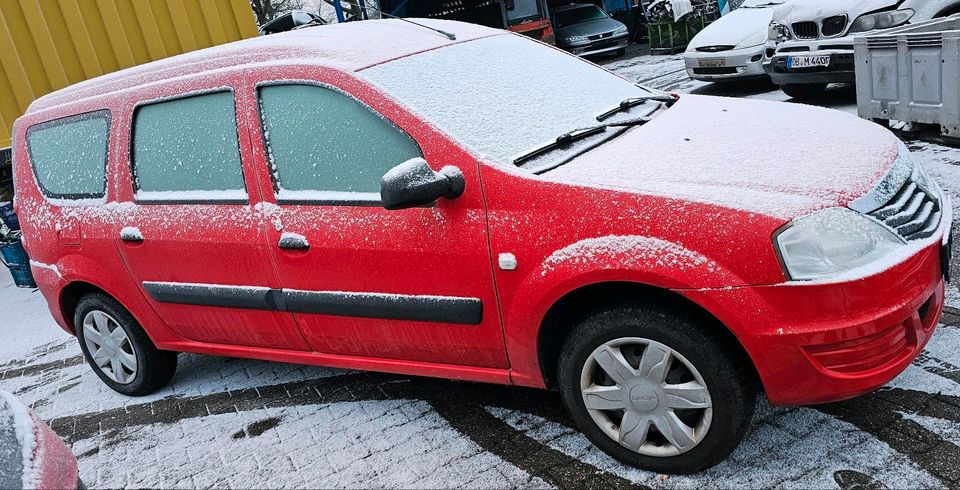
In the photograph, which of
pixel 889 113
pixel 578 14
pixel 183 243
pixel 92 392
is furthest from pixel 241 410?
pixel 578 14

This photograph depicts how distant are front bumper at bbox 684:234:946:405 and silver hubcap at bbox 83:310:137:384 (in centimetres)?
320

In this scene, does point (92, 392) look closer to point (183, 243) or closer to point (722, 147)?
point (183, 243)

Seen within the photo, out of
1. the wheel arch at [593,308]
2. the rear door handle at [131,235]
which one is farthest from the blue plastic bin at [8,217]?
the wheel arch at [593,308]

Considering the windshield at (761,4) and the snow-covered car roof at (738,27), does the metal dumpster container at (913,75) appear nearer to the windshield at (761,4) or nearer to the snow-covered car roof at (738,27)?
the snow-covered car roof at (738,27)

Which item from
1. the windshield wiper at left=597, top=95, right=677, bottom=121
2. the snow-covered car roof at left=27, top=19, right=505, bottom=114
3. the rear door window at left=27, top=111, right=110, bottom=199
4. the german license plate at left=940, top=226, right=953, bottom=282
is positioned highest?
the snow-covered car roof at left=27, top=19, right=505, bottom=114

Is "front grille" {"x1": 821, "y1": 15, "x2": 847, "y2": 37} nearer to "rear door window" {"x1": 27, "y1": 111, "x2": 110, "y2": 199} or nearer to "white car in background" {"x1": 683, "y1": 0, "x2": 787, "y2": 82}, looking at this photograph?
"white car in background" {"x1": 683, "y1": 0, "x2": 787, "y2": 82}

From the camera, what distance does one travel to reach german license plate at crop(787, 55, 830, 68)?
8.15 m

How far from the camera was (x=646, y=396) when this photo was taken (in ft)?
9.05

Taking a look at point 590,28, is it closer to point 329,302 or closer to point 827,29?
point 827,29

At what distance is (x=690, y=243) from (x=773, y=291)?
0.29 metres

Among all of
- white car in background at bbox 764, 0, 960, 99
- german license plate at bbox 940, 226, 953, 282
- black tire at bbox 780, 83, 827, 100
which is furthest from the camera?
black tire at bbox 780, 83, 827, 100

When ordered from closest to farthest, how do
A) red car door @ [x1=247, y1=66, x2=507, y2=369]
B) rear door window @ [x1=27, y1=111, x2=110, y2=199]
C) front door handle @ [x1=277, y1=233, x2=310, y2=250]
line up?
red car door @ [x1=247, y1=66, x2=507, y2=369] → front door handle @ [x1=277, y1=233, x2=310, y2=250] → rear door window @ [x1=27, y1=111, x2=110, y2=199]

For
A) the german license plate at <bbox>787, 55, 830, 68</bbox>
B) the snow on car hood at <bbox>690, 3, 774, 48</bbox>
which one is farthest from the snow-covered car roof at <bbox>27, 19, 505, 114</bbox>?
the snow on car hood at <bbox>690, 3, 774, 48</bbox>

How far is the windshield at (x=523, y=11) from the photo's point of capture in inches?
703
